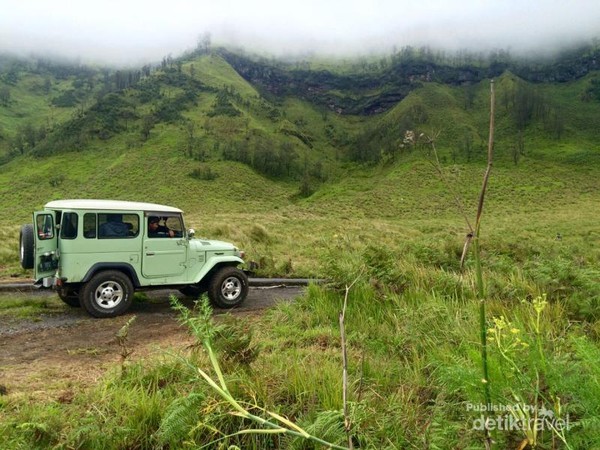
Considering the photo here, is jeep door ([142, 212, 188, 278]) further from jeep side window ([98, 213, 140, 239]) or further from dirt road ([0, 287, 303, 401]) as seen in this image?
dirt road ([0, 287, 303, 401])

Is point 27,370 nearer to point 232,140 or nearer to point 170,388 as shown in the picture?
point 170,388

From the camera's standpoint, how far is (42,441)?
304cm

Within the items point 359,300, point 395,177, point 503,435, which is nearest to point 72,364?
point 359,300

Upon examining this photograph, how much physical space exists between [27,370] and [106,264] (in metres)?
3.29

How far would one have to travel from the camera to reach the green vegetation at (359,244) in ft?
9.04

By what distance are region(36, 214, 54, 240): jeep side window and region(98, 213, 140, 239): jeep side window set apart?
0.95 meters

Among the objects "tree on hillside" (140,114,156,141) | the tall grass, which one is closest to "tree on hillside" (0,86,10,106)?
"tree on hillside" (140,114,156,141)

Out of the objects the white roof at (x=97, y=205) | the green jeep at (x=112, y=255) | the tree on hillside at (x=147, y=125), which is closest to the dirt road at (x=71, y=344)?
the green jeep at (x=112, y=255)

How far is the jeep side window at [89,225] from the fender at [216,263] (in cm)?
240

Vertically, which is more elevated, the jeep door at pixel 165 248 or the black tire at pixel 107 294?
the jeep door at pixel 165 248

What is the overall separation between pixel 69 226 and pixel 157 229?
173cm

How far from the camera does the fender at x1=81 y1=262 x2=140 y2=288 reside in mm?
8281

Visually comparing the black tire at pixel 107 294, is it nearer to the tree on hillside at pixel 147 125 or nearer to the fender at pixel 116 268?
the fender at pixel 116 268

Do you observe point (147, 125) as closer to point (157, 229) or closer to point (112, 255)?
point (157, 229)
